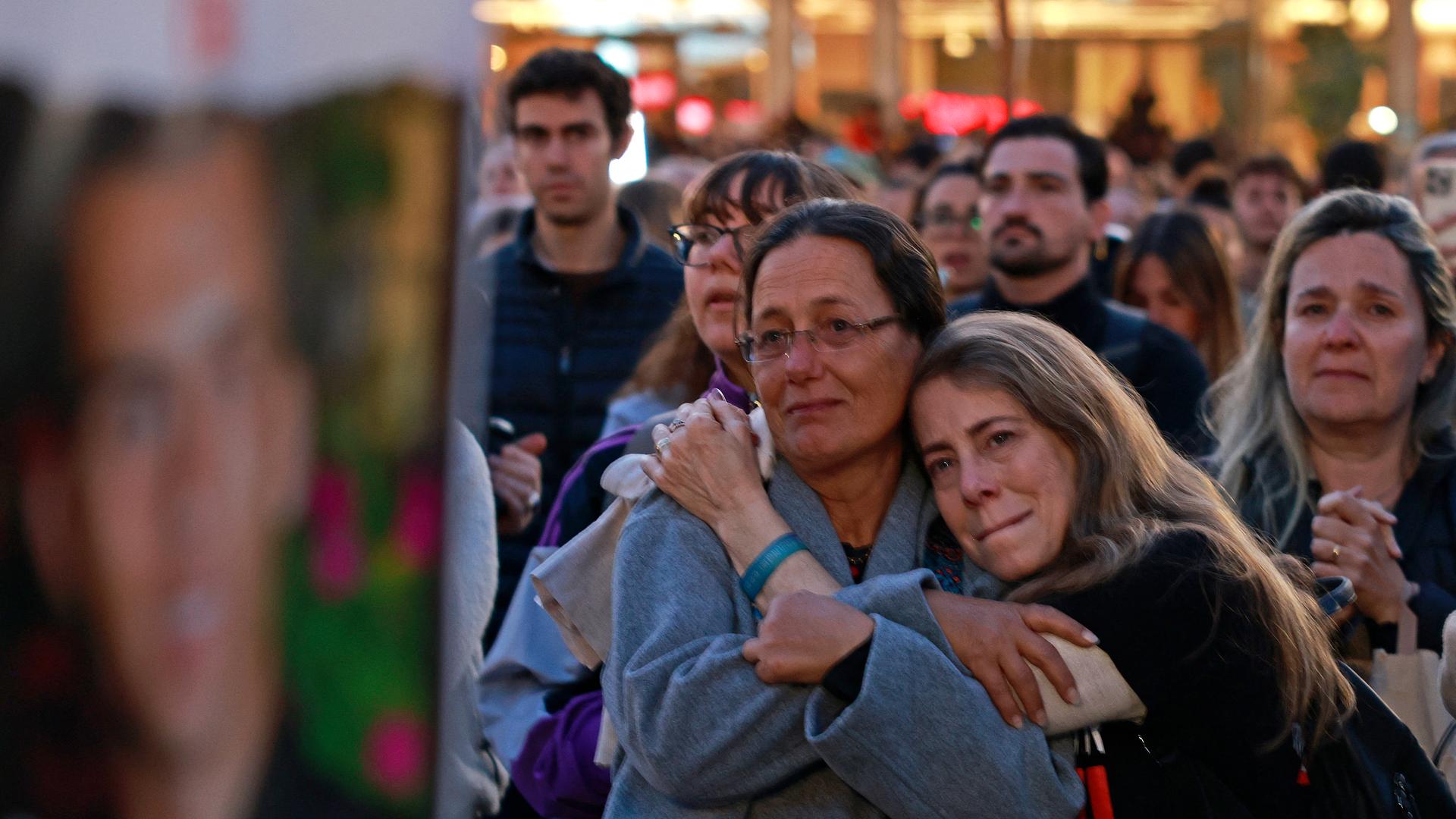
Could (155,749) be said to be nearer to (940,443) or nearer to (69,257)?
(69,257)

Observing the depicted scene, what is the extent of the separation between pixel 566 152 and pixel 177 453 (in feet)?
13.2

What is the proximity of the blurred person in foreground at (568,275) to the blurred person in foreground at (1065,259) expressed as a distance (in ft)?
3.32

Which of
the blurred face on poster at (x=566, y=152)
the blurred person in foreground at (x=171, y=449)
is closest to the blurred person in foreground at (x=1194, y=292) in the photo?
the blurred face on poster at (x=566, y=152)

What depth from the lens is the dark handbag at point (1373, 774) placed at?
222cm

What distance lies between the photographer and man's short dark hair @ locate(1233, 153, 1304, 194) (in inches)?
324

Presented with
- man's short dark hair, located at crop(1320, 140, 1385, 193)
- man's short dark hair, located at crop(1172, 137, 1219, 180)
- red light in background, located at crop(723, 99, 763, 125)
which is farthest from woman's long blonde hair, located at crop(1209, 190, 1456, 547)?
red light in background, located at crop(723, 99, 763, 125)

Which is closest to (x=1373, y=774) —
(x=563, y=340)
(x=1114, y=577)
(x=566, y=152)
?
(x=1114, y=577)

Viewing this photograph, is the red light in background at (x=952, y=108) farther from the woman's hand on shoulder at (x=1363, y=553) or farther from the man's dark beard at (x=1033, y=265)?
the woman's hand on shoulder at (x=1363, y=553)

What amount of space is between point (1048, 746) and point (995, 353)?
0.56 meters

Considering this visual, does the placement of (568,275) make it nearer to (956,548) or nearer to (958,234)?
(958,234)

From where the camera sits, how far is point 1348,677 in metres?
2.35

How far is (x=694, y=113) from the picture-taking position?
25.8 meters

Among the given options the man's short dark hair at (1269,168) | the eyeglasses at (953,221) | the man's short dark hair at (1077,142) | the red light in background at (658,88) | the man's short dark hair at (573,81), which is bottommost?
the eyeglasses at (953,221)

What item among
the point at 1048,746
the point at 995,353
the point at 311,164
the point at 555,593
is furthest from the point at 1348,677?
the point at 311,164
